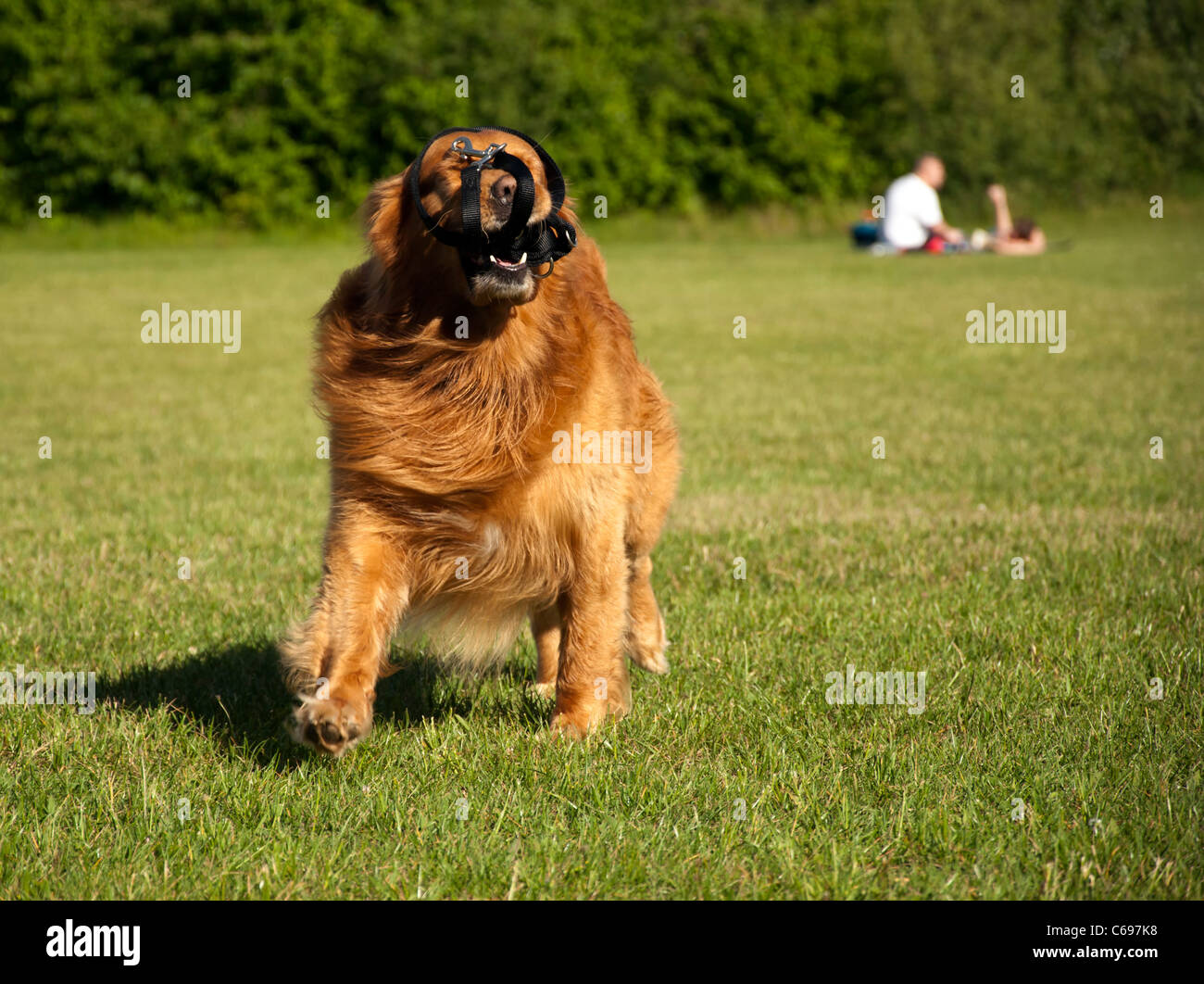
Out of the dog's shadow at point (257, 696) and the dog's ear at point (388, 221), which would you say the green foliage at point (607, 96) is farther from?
the dog's ear at point (388, 221)

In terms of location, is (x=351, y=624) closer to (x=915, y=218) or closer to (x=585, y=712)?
(x=585, y=712)

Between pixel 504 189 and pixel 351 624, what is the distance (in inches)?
47.6

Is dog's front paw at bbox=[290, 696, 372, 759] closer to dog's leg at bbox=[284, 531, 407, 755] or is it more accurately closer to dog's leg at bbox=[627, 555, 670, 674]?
dog's leg at bbox=[284, 531, 407, 755]

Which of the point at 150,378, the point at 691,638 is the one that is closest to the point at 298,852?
the point at 691,638

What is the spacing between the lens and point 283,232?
1183 inches

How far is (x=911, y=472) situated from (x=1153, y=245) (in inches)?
866

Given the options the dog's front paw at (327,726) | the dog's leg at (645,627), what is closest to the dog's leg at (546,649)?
the dog's leg at (645,627)

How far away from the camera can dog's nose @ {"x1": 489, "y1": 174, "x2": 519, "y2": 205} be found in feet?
10.1

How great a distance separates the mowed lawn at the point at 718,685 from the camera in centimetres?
276

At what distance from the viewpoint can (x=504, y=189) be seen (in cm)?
309

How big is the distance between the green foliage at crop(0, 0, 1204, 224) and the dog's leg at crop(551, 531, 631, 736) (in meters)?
28.4

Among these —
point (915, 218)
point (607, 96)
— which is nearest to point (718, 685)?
point (915, 218)

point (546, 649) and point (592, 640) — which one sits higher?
point (592, 640)

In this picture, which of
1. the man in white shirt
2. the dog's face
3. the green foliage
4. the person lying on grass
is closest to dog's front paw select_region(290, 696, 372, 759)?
the dog's face
